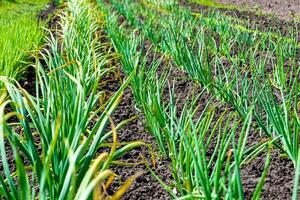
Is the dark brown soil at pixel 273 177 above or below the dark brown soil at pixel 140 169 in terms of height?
above

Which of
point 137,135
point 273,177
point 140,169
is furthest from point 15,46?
point 273,177

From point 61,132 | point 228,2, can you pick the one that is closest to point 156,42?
point 61,132

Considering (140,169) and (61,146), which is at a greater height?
(61,146)

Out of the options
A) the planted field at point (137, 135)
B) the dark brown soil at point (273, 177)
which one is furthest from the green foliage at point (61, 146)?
the dark brown soil at point (273, 177)

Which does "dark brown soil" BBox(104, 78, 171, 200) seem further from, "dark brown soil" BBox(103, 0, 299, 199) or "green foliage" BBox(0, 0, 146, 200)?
"dark brown soil" BBox(103, 0, 299, 199)

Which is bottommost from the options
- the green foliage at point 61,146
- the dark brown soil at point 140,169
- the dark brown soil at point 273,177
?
the dark brown soil at point 140,169

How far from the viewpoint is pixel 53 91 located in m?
2.35

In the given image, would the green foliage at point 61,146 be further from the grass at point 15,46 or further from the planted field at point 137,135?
the grass at point 15,46

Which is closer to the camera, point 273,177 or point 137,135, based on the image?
point 273,177

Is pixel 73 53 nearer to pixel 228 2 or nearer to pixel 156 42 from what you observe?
pixel 156 42

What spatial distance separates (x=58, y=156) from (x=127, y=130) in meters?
1.29

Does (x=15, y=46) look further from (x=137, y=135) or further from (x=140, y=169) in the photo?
(x=140, y=169)

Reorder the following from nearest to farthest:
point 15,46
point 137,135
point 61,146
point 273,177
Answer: point 61,146 → point 273,177 → point 137,135 → point 15,46

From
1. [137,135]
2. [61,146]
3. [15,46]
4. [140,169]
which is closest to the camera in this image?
[61,146]
